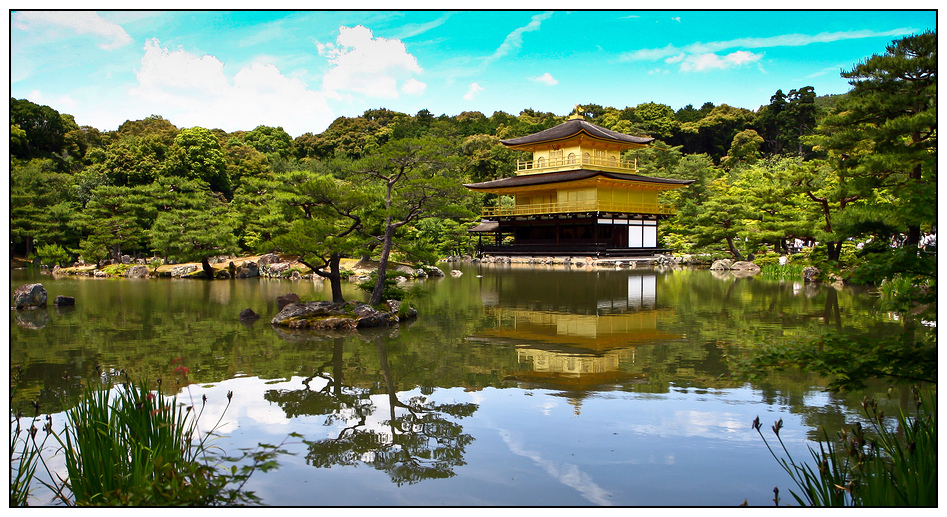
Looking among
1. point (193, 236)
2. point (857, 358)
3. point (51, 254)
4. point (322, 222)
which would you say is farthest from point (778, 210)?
point (51, 254)

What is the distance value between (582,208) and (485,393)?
2613 centimetres

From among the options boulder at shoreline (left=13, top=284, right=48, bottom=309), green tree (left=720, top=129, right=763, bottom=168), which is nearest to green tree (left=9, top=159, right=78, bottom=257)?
boulder at shoreline (left=13, top=284, right=48, bottom=309)

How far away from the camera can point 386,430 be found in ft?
16.4

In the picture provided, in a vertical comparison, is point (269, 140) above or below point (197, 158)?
above

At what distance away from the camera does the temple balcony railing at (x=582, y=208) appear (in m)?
31.4

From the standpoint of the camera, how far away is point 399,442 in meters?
4.69

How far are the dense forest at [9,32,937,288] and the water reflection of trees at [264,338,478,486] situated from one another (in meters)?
3.10

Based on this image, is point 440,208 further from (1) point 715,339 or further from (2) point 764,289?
(2) point 764,289

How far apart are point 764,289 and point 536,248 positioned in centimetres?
1712

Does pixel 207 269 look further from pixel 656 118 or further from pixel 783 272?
pixel 656 118

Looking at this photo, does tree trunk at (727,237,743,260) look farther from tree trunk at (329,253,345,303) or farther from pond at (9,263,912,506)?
tree trunk at (329,253,345,303)

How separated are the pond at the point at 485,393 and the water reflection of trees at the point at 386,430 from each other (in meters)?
0.02

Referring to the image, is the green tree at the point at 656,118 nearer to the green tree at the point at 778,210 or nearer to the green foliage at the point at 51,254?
the green tree at the point at 778,210

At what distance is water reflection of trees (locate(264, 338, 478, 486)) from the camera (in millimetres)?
4250
